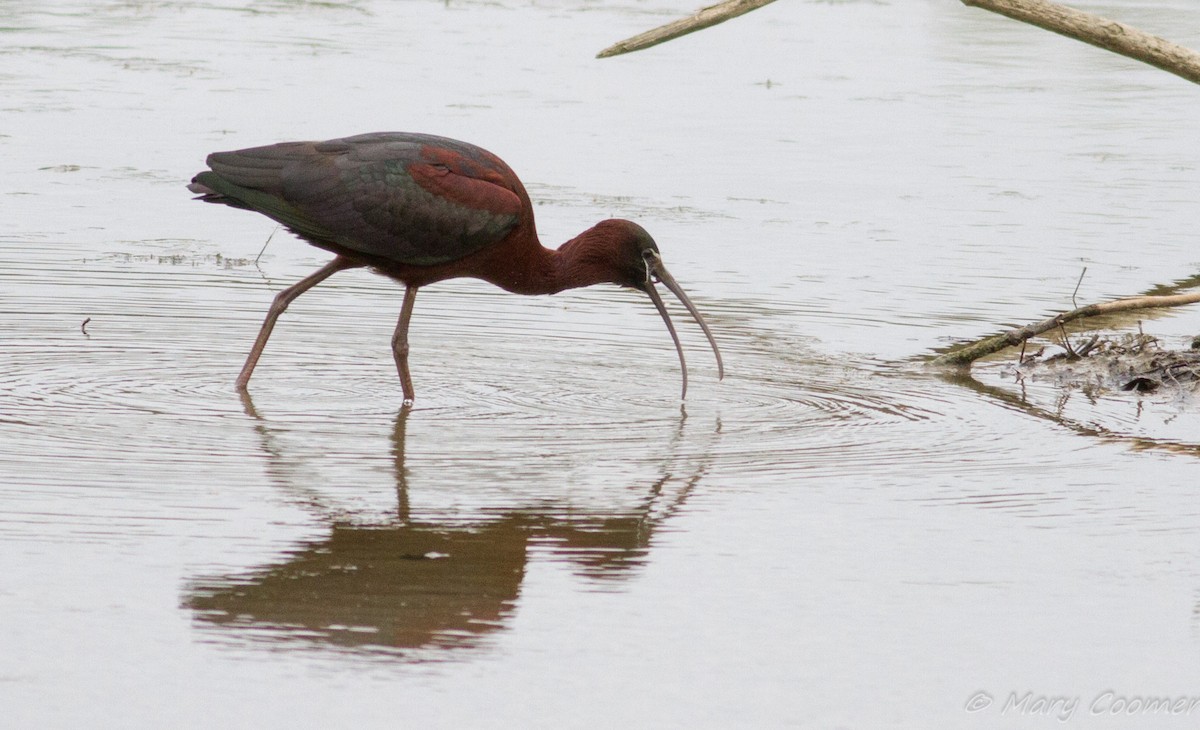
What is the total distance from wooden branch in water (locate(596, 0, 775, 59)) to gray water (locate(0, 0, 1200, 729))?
4.84 ft

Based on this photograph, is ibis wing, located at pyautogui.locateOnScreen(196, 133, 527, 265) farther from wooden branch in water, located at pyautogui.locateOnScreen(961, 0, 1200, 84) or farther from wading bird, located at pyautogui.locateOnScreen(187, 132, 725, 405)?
wooden branch in water, located at pyautogui.locateOnScreen(961, 0, 1200, 84)

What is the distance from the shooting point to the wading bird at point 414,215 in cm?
805

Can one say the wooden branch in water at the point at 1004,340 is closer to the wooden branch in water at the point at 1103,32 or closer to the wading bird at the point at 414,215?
the wooden branch in water at the point at 1103,32

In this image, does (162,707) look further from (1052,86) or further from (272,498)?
(1052,86)

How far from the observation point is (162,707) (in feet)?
14.5

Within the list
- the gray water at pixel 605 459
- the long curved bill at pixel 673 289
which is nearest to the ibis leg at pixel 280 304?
the gray water at pixel 605 459

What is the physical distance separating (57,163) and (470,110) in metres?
4.31

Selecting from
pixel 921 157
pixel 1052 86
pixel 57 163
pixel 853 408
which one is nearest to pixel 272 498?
pixel 853 408

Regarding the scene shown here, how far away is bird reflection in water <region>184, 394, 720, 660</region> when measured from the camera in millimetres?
4977

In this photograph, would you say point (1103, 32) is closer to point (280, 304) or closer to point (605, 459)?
point (605, 459)

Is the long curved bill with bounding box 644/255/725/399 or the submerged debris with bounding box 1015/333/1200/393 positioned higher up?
the long curved bill with bounding box 644/255/725/399

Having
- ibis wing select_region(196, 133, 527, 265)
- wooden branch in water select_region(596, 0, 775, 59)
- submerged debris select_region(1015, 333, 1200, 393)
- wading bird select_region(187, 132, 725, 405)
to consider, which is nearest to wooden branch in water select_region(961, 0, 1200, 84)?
wooden branch in water select_region(596, 0, 775, 59)

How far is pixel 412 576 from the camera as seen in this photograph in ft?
18.0

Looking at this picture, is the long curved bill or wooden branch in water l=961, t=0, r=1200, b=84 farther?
wooden branch in water l=961, t=0, r=1200, b=84
